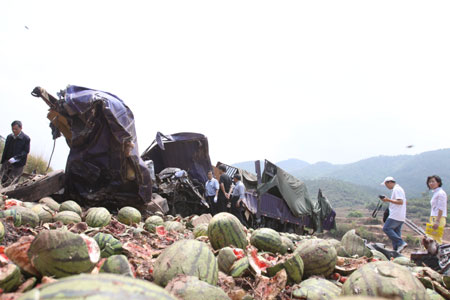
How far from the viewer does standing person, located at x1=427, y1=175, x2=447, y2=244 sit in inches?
254

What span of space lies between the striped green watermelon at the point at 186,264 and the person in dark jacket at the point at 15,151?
6257 millimetres

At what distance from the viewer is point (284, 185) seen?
13.6 meters

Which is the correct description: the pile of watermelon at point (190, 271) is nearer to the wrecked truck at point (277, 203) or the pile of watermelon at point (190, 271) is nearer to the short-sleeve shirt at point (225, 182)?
the short-sleeve shirt at point (225, 182)

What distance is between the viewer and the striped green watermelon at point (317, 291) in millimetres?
2375

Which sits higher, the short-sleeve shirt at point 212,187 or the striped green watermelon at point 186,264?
the striped green watermelon at point 186,264

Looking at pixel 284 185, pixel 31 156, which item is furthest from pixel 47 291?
pixel 31 156

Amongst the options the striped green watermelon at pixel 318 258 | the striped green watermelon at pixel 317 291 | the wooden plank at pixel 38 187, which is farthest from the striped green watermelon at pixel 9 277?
the wooden plank at pixel 38 187

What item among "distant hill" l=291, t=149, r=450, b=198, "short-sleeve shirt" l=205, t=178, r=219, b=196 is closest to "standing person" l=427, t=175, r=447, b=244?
"short-sleeve shirt" l=205, t=178, r=219, b=196

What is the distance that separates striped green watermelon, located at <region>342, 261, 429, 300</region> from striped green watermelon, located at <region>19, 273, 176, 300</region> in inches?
61.3

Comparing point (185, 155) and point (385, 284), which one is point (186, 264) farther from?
point (185, 155)

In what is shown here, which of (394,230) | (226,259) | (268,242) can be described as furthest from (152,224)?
(394,230)

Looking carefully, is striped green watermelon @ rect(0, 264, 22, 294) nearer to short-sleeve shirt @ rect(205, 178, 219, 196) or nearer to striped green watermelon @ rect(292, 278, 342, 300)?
striped green watermelon @ rect(292, 278, 342, 300)

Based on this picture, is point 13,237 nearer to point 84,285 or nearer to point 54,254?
point 54,254

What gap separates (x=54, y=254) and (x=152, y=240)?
1860 millimetres
